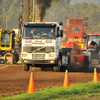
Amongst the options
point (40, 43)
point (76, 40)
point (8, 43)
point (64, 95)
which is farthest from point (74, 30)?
point (64, 95)

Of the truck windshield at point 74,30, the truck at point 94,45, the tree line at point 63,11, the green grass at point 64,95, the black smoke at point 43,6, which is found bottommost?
the green grass at point 64,95

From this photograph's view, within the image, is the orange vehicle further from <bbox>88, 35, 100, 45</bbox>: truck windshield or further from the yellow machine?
the yellow machine

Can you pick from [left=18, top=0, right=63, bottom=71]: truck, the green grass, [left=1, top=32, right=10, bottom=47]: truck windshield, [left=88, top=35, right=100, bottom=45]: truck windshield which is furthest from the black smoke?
the green grass

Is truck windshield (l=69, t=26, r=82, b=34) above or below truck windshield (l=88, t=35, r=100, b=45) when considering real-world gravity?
above

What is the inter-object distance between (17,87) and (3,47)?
17407 millimetres

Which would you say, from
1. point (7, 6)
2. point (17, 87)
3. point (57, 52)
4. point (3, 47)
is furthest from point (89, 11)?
point (17, 87)

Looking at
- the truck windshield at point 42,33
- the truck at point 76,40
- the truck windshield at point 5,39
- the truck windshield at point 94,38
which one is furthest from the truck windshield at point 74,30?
the truck windshield at point 42,33

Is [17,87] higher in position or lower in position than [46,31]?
lower

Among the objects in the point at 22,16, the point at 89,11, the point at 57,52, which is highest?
the point at 89,11

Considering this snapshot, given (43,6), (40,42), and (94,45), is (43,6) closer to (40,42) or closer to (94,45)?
(94,45)

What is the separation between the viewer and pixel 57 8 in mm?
116688

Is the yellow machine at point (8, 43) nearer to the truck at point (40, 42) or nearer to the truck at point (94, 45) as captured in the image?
the truck at point (94, 45)

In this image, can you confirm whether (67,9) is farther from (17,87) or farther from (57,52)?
(17,87)

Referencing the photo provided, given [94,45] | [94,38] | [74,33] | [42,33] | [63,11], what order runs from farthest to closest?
[63,11]
[94,38]
[94,45]
[74,33]
[42,33]
